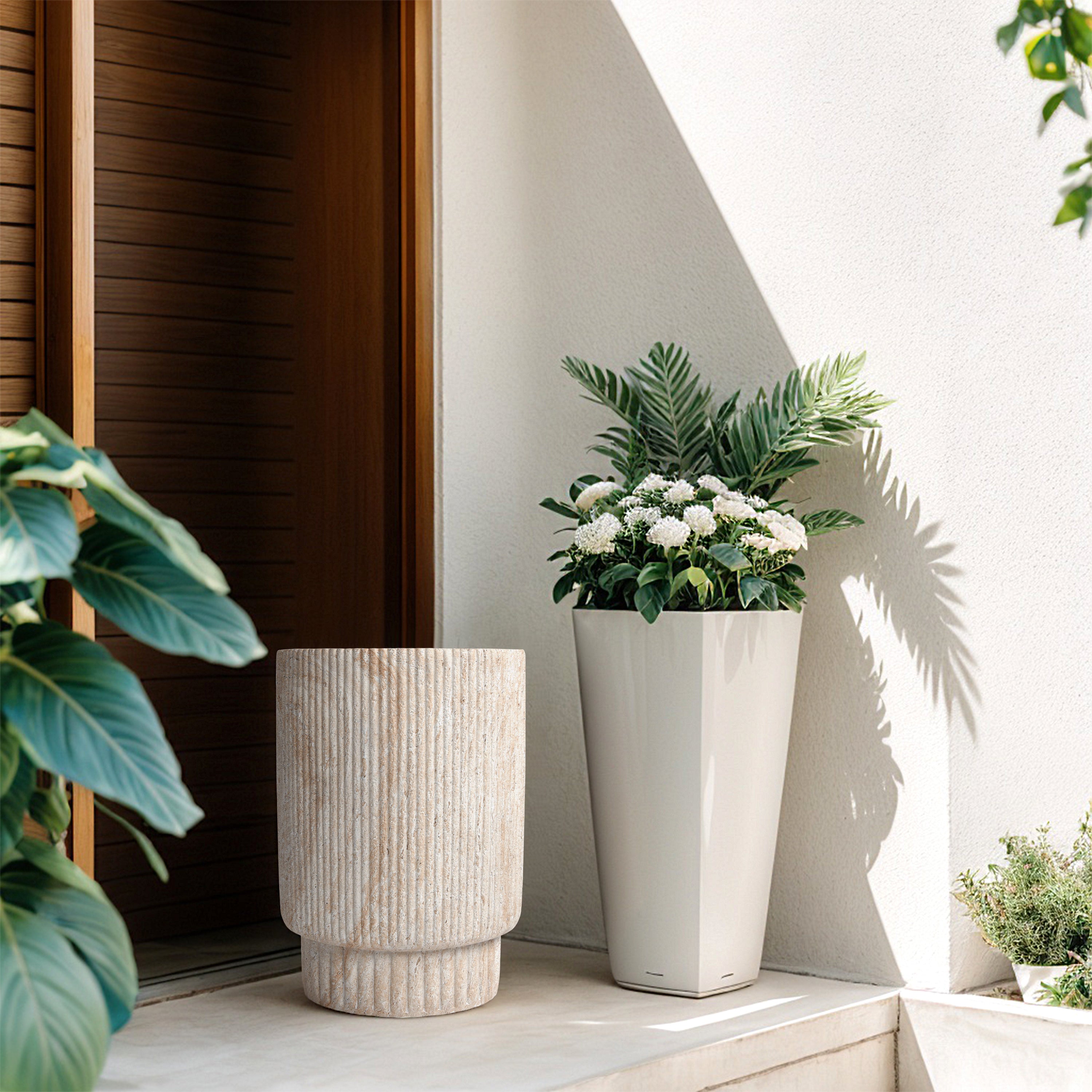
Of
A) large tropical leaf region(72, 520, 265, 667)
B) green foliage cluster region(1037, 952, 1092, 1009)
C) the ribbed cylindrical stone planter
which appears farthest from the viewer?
green foliage cluster region(1037, 952, 1092, 1009)

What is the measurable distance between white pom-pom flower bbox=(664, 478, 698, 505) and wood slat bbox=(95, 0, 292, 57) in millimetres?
1710

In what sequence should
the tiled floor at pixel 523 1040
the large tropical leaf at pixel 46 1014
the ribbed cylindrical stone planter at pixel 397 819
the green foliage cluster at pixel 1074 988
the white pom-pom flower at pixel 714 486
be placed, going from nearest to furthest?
the large tropical leaf at pixel 46 1014
the tiled floor at pixel 523 1040
the ribbed cylindrical stone planter at pixel 397 819
the green foliage cluster at pixel 1074 988
the white pom-pom flower at pixel 714 486

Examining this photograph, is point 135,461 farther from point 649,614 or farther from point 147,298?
point 649,614

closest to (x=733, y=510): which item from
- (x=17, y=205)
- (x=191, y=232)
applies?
(x=17, y=205)

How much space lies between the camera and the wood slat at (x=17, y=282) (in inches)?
95.1

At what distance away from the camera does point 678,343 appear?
9.59ft

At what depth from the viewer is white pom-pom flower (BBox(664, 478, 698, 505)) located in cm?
246

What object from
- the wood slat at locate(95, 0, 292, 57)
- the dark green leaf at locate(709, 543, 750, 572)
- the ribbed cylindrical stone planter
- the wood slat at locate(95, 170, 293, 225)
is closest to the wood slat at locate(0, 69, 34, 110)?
the wood slat at locate(95, 170, 293, 225)

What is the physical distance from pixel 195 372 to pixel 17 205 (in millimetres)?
863

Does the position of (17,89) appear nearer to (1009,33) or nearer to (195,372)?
(195,372)

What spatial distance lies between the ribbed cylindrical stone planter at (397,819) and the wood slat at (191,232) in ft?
4.28

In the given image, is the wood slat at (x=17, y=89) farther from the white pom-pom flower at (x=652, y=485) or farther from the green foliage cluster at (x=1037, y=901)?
the green foliage cluster at (x=1037, y=901)

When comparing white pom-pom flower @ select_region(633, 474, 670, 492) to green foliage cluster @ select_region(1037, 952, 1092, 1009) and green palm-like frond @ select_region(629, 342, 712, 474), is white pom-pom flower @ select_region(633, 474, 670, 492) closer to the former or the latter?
green palm-like frond @ select_region(629, 342, 712, 474)

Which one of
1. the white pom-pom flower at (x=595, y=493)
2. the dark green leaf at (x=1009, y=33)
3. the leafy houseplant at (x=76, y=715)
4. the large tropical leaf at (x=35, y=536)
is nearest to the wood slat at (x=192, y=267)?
the white pom-pom flower at (x=595, y=493)
